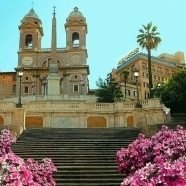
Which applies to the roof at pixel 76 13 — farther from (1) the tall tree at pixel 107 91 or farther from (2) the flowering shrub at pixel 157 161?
(2) the flowering shrub at pixel 157 161

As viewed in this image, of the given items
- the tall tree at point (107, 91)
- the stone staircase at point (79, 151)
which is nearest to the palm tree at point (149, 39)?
the tall tree at point (107, 91)

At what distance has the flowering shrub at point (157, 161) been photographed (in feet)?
19.1

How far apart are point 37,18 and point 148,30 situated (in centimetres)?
2777

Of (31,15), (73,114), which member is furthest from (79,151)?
(31,15)

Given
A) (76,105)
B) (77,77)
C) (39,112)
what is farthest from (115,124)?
Result: (77,77)

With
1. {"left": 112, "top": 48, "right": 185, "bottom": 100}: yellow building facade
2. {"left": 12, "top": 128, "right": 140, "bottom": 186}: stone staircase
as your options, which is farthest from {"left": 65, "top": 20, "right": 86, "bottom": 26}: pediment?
{"left": 12, "top": 128, "right": 140, "bottom": 186}: stone staircase

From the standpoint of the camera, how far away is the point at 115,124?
32969 mm

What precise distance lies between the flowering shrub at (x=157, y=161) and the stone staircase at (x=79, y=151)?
3.41 m

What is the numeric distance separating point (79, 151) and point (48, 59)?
59.7 meters

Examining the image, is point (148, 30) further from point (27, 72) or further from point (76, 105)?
point (76, 105)

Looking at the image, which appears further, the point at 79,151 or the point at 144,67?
the point at 144,67

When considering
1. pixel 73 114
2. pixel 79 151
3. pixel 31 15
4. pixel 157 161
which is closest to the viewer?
pixel 157 161

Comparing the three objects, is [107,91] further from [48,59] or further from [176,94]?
[48,59]

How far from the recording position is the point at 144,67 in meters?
95.1
